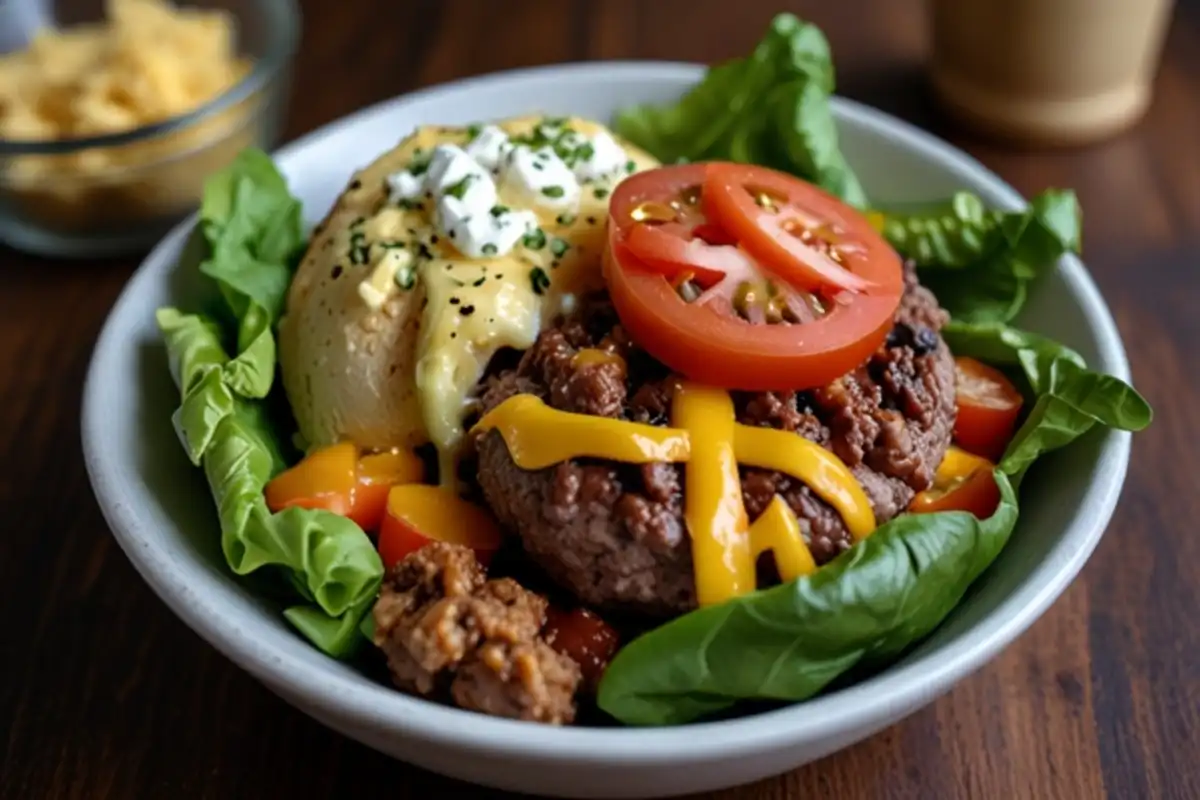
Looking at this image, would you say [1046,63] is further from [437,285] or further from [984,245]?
[437,285]

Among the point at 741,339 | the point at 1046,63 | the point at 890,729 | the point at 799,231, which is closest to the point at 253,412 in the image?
the point at 741,339

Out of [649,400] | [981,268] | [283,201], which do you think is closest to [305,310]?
[283,201]

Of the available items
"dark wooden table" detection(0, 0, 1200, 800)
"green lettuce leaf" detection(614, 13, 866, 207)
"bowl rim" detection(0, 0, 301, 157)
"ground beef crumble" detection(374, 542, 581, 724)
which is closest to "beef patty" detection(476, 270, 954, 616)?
"ground beef crumble" detection(374, 542, 581, 724)

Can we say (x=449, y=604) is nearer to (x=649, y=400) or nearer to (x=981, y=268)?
(x=649, y=400)

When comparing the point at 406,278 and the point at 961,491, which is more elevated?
the point at 406,278

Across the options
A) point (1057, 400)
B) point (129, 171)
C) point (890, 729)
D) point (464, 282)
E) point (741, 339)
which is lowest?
point (890, 729)

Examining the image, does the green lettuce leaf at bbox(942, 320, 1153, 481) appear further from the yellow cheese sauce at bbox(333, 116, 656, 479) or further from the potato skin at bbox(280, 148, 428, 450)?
the potato skin at bbox(280, 148, 428, 450)

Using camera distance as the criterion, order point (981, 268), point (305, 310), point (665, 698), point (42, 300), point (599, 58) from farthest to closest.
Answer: point (599, 58) → point (42, 300) → point (981, 268) → point (305, 310) → point (665, 698)
